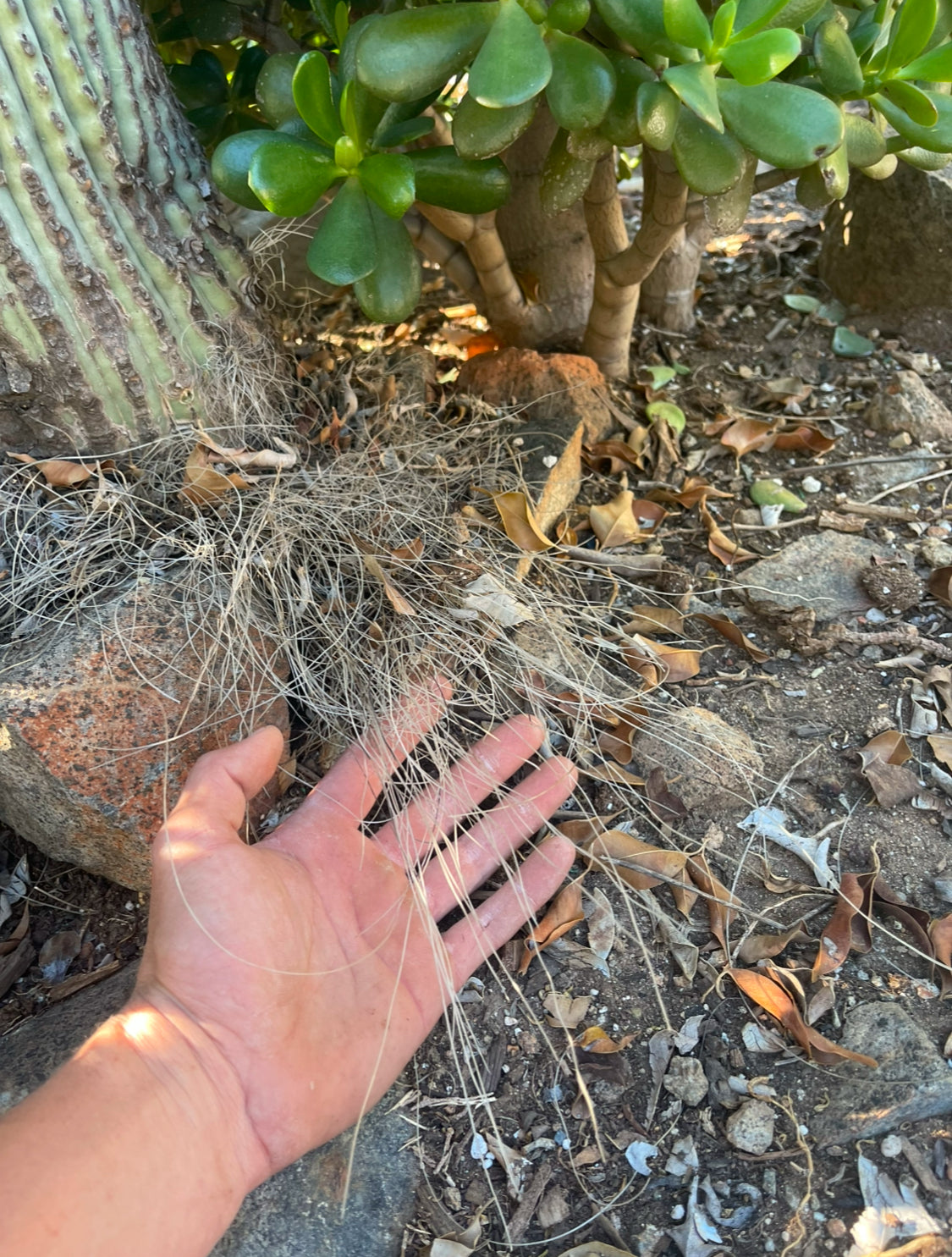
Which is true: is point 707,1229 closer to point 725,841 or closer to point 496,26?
point 725,841

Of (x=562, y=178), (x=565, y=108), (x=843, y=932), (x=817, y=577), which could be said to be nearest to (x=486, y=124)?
(x=565, y=108)

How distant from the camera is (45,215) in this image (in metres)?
1.24

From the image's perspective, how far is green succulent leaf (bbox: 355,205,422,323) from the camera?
1.33m

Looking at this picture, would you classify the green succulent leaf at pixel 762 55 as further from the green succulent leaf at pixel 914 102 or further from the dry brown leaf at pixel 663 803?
the dry brown leaf at pixel 663 803

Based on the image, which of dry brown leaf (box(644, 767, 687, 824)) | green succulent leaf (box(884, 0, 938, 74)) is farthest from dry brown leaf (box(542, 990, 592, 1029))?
green succulent leaf (box(884, 0, 938, 74))

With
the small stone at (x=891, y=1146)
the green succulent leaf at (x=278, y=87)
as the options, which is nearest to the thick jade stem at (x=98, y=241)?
the green succulent leaf at (x=278, y=87)

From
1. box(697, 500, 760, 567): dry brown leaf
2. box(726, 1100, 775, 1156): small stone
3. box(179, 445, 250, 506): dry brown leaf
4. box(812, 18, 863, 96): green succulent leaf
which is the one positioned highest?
box(812, 18, 863, 96): green succulent leaf

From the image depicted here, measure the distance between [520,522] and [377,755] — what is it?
1.43 feet

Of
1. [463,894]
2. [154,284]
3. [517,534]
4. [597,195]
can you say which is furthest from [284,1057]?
[597,195]

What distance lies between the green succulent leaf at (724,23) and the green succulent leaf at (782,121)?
0.06 meters

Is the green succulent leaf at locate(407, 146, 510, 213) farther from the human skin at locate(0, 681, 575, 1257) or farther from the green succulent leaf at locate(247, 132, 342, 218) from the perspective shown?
the human skin at locate(0, 681, 575, 1257)

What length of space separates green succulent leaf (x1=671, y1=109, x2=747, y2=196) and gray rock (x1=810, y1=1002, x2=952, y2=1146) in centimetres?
104

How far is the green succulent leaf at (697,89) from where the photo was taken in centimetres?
103

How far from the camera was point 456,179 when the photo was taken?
1.34 metres
